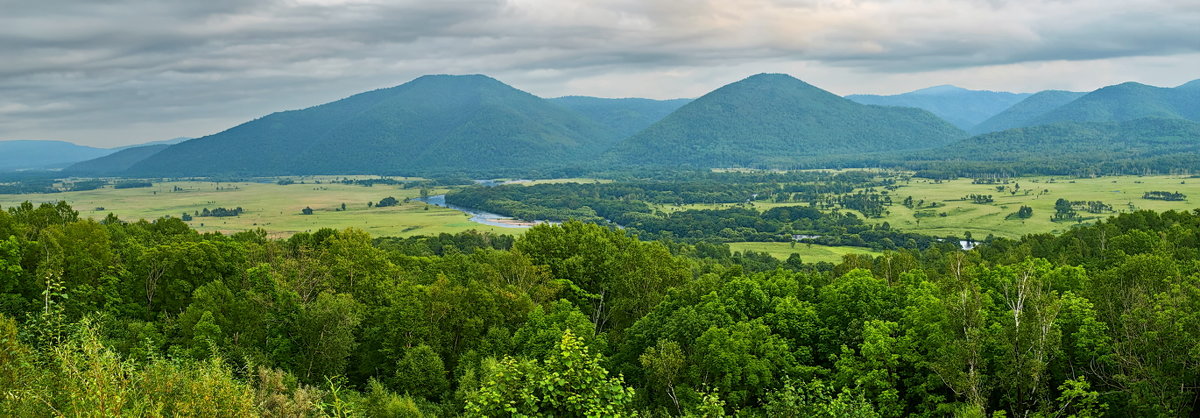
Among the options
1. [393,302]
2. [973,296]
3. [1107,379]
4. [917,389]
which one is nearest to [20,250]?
[393,302]

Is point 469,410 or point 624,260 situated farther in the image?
point 624,260

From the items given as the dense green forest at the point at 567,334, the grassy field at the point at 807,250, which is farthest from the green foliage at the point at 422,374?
the grassy field at the point at 807,250

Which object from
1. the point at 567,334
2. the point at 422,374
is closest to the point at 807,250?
the point at 422,374

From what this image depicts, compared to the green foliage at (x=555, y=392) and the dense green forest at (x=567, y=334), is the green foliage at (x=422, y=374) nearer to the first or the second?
the dense green forest at (x=567, y=334)

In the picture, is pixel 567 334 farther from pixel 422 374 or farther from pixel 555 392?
pixel 422 374

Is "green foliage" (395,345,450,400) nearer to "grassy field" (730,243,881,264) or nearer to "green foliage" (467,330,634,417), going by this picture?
"green foliage" (467,330,634,417)

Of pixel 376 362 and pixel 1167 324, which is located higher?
pixel 1167 324

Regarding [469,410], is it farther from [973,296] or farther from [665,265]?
[665,265]
